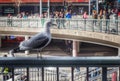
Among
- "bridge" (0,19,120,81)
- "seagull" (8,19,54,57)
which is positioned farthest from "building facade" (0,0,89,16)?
"seagull" (8,19,54,57)

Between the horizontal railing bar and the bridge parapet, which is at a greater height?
the horizontal railing bar

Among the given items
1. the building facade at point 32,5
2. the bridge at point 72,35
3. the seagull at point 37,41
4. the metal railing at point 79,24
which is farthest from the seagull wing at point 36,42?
the building facade at point 32,5

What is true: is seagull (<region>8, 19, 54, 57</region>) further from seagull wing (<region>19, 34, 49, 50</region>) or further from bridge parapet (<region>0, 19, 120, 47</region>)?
bridge parapet (<region>0, 19, 120, 47</region>)

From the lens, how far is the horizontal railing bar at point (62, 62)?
10.4ft

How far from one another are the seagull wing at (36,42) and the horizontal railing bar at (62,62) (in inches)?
99.9

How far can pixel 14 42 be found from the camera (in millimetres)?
47375

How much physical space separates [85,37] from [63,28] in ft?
6.88

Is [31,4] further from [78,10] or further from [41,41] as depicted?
[41,41]

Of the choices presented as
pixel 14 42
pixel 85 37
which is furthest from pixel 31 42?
pixel 14 42

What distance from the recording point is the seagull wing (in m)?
5.85

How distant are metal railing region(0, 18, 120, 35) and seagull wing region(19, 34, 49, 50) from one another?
1811 cm

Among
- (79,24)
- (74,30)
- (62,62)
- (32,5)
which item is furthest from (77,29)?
(62,62)

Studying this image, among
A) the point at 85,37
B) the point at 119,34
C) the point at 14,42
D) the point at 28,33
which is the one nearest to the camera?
the point at 119,34

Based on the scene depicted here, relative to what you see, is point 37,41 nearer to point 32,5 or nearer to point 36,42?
point 36,42
